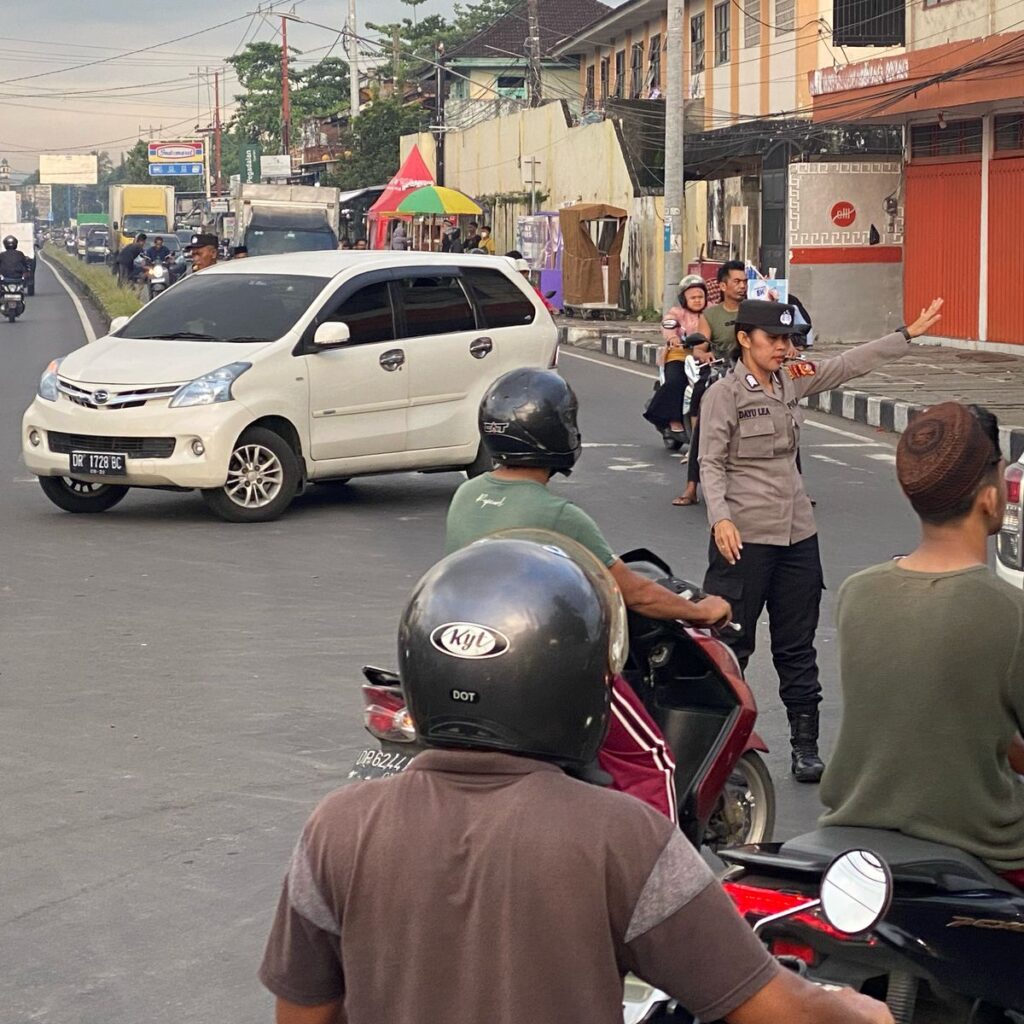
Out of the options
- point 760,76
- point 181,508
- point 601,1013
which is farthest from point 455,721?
point 760,76

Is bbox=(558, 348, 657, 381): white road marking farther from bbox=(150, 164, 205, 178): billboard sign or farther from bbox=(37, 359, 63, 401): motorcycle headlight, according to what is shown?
bbox=(150, 164, 205, 178): billboard sign

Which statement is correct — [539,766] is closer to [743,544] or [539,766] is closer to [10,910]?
[10,910]

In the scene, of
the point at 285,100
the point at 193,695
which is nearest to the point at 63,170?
the point at 285,100

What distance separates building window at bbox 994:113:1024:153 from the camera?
2286 cm

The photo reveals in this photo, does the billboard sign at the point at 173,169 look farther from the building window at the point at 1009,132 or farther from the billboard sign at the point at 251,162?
the building window at the point at 1009,132

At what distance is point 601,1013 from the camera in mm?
2012

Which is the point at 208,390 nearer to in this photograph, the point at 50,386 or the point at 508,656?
the point at 50,386

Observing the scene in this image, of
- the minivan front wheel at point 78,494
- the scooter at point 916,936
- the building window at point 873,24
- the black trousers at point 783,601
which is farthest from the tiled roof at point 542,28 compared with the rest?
the scooter at point 916,936

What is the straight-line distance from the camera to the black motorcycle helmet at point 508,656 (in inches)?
81.0

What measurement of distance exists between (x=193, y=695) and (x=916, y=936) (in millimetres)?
4541

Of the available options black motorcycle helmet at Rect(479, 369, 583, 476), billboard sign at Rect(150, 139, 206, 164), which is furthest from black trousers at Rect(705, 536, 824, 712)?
billboard sign at Rect(150, 139, 206, 164)

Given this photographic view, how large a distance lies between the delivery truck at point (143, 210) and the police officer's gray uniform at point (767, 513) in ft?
207

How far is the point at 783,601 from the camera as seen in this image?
6266mm

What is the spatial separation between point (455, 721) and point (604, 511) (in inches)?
381
